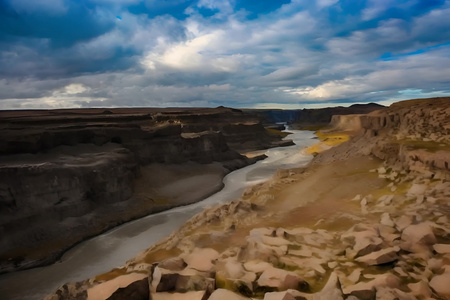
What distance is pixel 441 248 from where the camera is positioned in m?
9.45

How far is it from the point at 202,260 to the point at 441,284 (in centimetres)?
702

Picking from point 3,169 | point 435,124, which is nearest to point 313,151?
point 435,124

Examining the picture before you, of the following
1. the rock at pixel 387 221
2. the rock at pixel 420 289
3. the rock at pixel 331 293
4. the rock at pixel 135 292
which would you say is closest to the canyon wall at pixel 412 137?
the rock at pixel 387 221

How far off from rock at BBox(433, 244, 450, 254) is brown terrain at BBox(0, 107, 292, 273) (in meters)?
22.2

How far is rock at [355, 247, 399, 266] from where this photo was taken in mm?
9312

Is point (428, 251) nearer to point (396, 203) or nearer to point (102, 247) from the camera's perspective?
point (396, 203)

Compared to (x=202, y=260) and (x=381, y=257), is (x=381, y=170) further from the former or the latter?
(x=202, y=260)

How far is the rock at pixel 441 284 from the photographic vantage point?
24.5 feet

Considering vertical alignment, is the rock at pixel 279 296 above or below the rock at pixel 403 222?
below

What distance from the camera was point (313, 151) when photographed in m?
62.8

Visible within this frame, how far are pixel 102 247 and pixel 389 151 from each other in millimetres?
24046

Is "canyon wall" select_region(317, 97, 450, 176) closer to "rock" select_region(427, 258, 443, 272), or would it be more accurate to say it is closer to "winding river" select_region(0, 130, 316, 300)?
"rock" select_region(427, 258, 443, 272)

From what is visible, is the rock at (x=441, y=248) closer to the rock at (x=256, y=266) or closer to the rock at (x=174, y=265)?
the rock at (x=256, y=266)

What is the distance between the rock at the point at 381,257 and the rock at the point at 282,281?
244 cm
